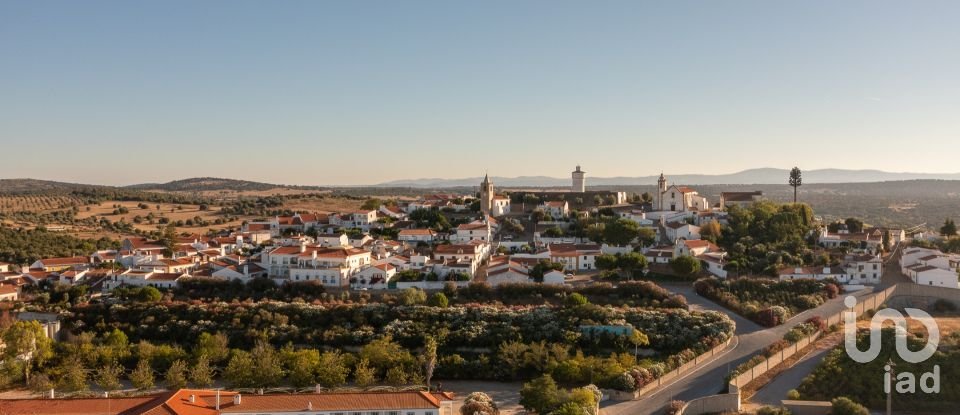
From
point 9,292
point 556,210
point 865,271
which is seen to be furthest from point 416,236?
point 865,271

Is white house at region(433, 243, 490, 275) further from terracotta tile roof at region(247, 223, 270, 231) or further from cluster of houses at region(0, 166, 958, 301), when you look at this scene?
terracotta tile roof at region(247, 223, 270, 231)

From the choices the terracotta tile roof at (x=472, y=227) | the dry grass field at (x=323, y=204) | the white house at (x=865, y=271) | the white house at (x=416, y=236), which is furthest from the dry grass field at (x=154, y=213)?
the white house at (x=865, y=271)

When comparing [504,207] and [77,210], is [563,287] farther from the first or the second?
[77,210]

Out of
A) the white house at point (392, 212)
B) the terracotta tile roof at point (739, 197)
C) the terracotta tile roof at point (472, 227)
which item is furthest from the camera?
the white house at point (392, 212)

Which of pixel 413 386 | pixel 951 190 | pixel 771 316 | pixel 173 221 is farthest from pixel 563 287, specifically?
pixel 951 190

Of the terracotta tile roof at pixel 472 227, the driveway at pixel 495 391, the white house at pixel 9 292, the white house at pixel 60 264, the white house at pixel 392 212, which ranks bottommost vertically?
the driveway at pixel 495 391

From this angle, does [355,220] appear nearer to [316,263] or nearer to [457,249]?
[457,249]

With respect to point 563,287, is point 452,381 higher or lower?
lower

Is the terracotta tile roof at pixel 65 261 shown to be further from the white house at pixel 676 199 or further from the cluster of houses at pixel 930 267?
the cluster of houses at pixel 930 267
